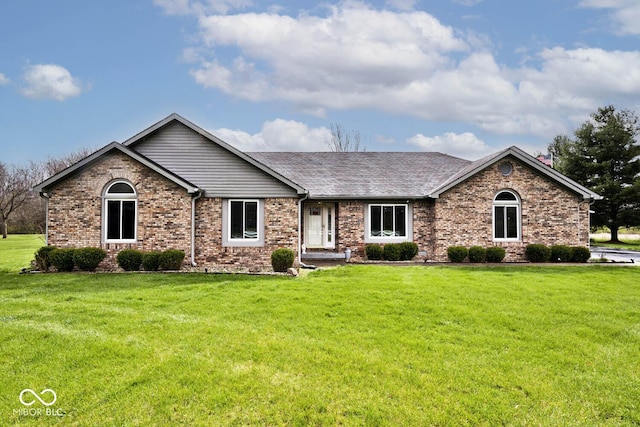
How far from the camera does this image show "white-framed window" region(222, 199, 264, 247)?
14.7 metres

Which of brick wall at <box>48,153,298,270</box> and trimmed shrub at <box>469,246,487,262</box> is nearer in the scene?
brick wall at <box>48,153,298,270</box>

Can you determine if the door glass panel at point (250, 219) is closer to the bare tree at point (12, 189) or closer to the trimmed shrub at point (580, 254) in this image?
the trimmed shrub at point (580, 254)

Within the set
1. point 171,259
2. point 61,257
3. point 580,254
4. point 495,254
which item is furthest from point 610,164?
point 61,257

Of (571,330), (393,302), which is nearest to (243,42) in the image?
(393,302)

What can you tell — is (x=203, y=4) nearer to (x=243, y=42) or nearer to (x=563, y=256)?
(x=243, y=42)

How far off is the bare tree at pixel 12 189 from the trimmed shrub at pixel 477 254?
1881 inches

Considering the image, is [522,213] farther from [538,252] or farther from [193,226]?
[193,226]

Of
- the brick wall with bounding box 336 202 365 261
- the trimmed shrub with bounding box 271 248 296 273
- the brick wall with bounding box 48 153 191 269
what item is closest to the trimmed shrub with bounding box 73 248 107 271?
the brick wall with bounding box 48 153 191 269

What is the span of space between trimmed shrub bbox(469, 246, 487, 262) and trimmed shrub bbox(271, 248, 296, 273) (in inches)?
310

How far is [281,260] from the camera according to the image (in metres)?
13.2

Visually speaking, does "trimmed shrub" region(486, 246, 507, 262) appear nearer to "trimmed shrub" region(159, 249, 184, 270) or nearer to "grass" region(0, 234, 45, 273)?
"trimmed shrub" region(159, 249, 184, 270)

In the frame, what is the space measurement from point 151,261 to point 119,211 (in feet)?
7.68

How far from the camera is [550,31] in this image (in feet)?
55.8

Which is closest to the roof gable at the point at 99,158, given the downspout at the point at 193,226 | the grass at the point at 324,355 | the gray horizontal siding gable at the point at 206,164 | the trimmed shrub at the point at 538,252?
the downspout at the point at 193,226
